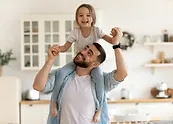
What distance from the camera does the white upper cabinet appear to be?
5.72 metres

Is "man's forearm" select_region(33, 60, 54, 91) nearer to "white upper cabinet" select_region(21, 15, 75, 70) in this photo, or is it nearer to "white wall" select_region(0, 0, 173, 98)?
"white upper cabinet" select_region(21, 15, 75, 70)

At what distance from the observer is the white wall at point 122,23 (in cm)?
594

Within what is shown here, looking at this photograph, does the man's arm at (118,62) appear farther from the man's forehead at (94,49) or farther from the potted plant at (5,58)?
the potted plant at (5,58)

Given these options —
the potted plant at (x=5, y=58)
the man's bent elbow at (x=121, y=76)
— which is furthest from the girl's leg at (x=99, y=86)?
the potted plant at (x=5, y=58)

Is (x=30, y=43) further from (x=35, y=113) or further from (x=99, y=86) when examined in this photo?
(x=99, y=86)

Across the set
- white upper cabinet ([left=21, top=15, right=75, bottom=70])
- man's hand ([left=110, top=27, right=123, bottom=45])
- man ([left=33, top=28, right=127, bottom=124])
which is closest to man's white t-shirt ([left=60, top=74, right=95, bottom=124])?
man ([left=33, top=28, right=127, bottom=124])

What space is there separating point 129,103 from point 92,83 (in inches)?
147

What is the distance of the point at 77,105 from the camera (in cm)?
206

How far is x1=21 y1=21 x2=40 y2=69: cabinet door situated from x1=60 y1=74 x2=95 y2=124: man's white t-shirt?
3.69 m

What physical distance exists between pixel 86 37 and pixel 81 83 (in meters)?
0.26

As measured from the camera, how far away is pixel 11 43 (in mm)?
5973

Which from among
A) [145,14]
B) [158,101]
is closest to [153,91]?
[158,101]

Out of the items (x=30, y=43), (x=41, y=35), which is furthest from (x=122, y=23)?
(x=30, y=43)

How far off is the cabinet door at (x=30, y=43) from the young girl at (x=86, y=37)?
3.54 metres
